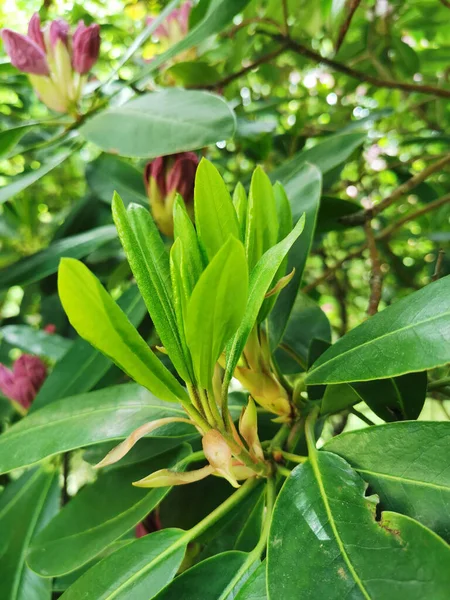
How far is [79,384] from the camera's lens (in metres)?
0.56

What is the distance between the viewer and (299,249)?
487 mm

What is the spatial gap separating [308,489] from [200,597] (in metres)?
0.11

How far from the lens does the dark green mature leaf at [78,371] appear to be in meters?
0.56

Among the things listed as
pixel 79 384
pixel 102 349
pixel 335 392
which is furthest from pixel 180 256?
pixel 79 384

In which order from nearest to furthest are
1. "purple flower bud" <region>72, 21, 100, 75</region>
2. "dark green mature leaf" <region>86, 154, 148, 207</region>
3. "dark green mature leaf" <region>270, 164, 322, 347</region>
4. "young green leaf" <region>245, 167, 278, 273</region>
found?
1. "young green leaf" <region>245, 167, 278, 273</region>
2. "dark green mature leaf" <region>270, 164, 322, 347</region>
3. "purple flower bud" <region>72, 21, 100, 75</region>
4. "dark green mature leaf" <region>86, 154, 148, 207</region>

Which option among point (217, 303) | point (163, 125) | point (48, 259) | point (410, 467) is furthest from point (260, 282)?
point (48, 259)

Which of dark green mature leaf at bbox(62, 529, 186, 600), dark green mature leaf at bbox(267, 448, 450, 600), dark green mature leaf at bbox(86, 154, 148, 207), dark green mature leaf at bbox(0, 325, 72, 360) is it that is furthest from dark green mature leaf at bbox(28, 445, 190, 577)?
dark green mature leaf at bbox(86, 154, 148, 207)

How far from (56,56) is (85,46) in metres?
0.05

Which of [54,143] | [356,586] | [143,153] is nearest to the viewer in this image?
[356,586]

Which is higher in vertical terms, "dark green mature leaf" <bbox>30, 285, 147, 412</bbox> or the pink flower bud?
"dark green mature leaf" <bbox>30, 285, 147, 412</bbox>

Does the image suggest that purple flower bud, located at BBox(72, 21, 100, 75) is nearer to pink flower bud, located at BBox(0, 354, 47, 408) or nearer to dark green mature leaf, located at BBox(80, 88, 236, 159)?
dark green mature leaf, located at BBox(80, 88, 236, 159)

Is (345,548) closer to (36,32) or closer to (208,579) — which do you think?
(208,579)

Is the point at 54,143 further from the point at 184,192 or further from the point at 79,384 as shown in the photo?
A: the point at 79,384

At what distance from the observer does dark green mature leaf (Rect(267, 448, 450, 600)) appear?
256 mm
